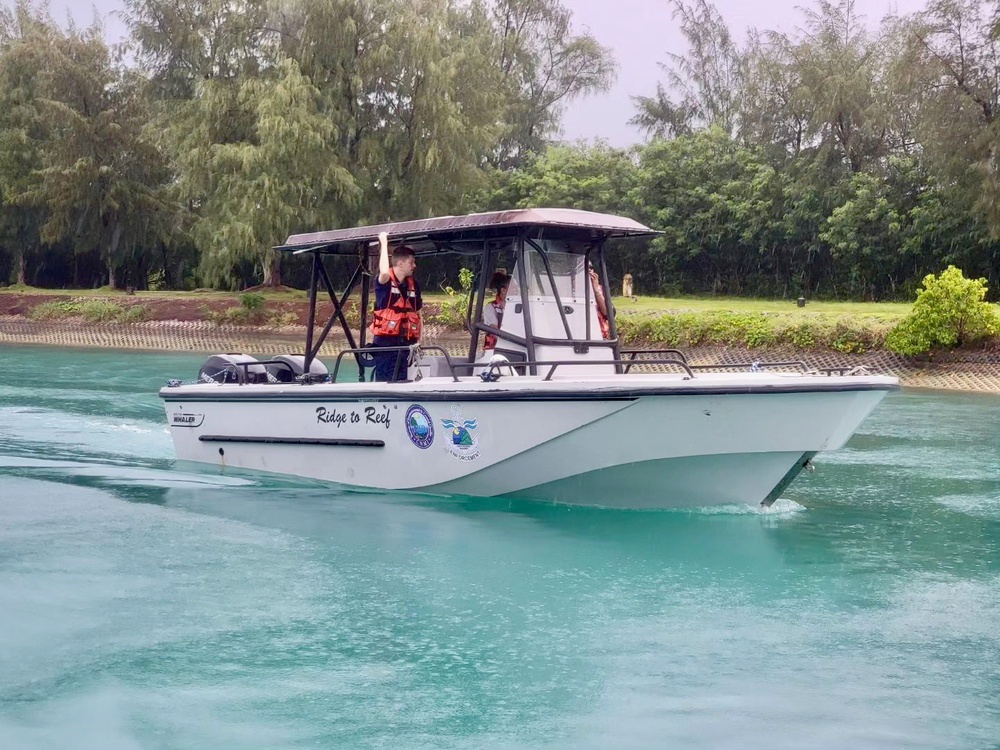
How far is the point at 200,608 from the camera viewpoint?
7.11 metres

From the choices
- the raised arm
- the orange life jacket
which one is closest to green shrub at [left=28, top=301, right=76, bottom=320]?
the orange life jacket

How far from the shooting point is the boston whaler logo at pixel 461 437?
9562 mm

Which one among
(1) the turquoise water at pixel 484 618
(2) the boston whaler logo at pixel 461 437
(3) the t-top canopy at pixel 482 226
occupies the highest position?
(3) the t-top canopy at pixel 482 226

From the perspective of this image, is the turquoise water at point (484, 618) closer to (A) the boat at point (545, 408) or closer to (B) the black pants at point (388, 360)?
(A) the boat at point (545, 408)

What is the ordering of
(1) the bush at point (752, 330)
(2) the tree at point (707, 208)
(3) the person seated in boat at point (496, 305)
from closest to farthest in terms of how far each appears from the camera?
(3) the person seated in boat at point (496, 305) → (1) the bush at point (752, 330) → (2) the tree at point (707, 208)

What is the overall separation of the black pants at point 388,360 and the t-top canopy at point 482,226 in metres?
0.83

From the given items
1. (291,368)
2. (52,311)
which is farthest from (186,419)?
(52,311)

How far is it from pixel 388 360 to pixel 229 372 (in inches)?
88.4

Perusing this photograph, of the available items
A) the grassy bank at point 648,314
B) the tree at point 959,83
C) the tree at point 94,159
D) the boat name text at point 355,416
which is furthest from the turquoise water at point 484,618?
the tree at point 94,159

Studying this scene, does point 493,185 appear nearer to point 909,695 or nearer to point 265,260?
point 265,260

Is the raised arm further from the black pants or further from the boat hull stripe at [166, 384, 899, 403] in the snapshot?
the boat hull stripe at [166, 384, 899, 403]

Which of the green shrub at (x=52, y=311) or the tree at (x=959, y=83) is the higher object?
the tree at (x=959, y=83)

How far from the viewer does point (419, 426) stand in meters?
9.88

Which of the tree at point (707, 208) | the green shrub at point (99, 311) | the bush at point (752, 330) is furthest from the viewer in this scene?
the tree at point (707, 208)
